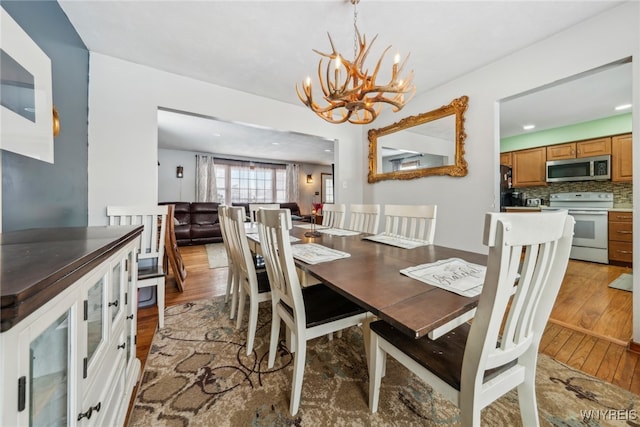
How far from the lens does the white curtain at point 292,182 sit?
776cm

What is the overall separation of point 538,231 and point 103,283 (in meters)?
1.40

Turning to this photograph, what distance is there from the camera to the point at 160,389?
1.29 metres

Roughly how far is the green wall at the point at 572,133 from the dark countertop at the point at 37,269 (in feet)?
20.7

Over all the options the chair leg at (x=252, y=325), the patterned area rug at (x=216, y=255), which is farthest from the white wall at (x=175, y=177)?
the chair leg at (x=252, y=325)

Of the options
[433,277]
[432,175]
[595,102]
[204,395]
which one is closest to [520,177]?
[595,102]

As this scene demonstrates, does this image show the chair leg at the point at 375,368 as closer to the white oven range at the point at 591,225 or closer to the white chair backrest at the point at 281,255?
the white chair backrest at the point at 281,255

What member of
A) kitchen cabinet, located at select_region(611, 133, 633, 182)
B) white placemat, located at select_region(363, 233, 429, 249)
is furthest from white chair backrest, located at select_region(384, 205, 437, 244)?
kitchen cabinet, located at select_region(611, 133, 633, 182)

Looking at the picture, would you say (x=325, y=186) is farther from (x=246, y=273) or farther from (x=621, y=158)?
(x=246, y=273)

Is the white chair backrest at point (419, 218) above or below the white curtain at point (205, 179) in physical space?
below

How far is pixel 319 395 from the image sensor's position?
4.05 feet

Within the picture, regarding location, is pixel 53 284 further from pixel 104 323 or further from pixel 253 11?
pixel 253 11

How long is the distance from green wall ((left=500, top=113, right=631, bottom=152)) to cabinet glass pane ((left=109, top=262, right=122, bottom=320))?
6.35 meters

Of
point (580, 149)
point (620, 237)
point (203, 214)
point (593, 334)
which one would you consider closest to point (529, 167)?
point (580, 149)

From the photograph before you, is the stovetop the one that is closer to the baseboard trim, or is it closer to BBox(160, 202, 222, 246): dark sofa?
the baseboard trim
